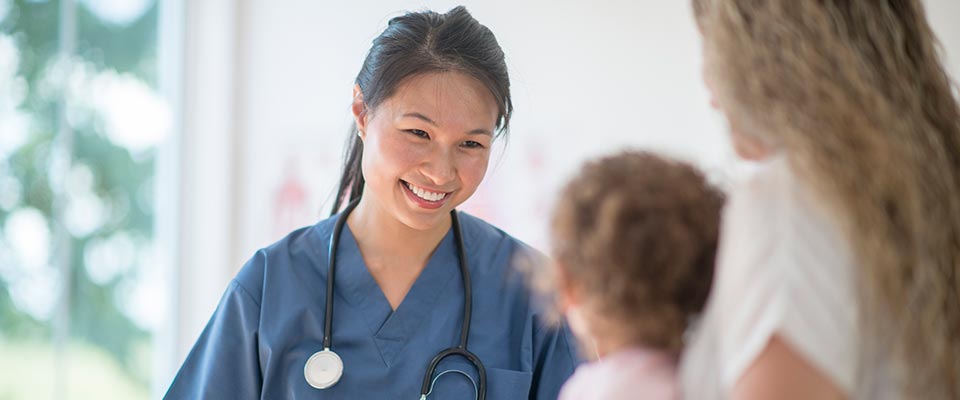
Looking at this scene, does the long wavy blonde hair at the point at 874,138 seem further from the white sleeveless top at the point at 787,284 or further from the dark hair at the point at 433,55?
the dark hair at the point at 433,55

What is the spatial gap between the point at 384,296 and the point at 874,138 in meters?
1.10

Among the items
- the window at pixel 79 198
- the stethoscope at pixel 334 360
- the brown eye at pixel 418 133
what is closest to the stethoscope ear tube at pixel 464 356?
the stethoscope at pixel 334 360

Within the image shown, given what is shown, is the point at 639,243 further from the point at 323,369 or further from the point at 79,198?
the point at 79,198

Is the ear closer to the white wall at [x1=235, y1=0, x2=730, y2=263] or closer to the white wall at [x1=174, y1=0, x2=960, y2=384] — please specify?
the white wall at [x1=235, y1=0, x2=730, y2=263]

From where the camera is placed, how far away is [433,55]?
1.78m

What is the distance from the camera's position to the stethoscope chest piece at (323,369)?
5.53 feet

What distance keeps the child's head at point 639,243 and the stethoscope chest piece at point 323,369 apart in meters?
0.77

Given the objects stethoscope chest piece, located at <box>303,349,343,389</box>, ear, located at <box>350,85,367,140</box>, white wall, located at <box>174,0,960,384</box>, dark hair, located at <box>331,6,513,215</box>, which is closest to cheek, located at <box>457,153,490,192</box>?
dark hair, located at <box>331,6,513,215</box>

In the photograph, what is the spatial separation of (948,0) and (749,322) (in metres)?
2.19

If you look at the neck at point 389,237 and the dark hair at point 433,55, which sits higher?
the dark hair at point 433,55

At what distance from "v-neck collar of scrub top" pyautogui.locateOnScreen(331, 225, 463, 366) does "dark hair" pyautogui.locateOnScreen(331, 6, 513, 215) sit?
0.28m

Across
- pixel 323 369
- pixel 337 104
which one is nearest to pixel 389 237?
pixel 323 369

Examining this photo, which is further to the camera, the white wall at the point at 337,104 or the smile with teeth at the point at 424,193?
the white wall at the point at 337,104

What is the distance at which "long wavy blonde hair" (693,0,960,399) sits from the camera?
0.91m
